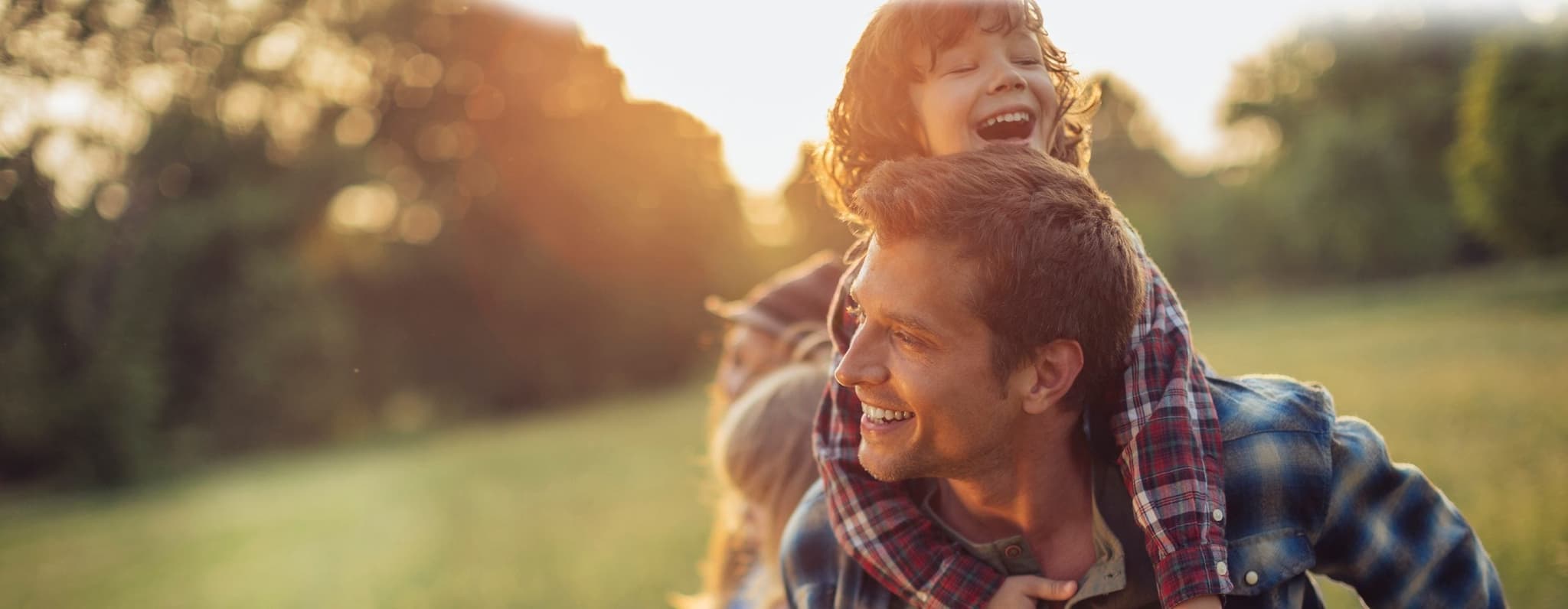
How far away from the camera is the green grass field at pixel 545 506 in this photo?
1020 cm

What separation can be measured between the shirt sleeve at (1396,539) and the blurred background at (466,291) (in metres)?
1.35

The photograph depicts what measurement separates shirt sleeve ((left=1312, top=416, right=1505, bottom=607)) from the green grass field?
2869mm

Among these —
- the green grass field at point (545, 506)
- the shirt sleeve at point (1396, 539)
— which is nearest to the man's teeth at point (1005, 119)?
the shirt sleeve at point (1396, 539)

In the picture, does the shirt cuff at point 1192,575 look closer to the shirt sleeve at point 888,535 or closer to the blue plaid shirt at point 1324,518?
the blue plaid shirt at point 1324,518

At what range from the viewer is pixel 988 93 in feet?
8.45

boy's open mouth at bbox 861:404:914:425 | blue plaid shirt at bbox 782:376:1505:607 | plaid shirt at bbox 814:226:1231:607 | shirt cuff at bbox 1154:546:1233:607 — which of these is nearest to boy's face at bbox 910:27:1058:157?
plaid shirt at bbox 814:226:1231:607

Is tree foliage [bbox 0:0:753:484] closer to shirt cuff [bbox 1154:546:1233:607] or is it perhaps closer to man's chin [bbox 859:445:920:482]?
man's chin [bbox 859:445:920:482]

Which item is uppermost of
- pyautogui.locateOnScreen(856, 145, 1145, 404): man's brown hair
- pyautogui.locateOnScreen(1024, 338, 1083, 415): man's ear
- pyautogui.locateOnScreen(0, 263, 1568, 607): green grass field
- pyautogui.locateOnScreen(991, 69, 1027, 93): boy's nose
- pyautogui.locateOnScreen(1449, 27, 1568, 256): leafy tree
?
pyautogui.locateOnScreen(991, 69, 1027, 93): boy's nose

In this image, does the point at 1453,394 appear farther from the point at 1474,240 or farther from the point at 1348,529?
the point at 1474,240

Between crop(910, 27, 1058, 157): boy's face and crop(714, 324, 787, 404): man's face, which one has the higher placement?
crop(910, 27, 1058, 157): boy's face

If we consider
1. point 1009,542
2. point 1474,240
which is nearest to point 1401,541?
point 1009,542

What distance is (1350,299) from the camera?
38.8 m

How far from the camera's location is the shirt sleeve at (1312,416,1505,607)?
2.37 meters

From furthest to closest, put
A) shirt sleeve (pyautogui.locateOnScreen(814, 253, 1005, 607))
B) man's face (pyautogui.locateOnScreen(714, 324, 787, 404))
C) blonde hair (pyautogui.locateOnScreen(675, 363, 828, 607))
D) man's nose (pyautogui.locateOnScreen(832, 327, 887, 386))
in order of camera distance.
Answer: man's face (pyautogui.locateOnScreen(714, 324, 787, 404)) < blonde hair (pyautogui.locateOnScreen(675, 363, 828, 607)) < shirt sleeve (pyautogui.locateOnScreen(814, 253, 1005, 607)) < man's nose (pyautogui.locateOnScreen(832, 327, 887, 386))
